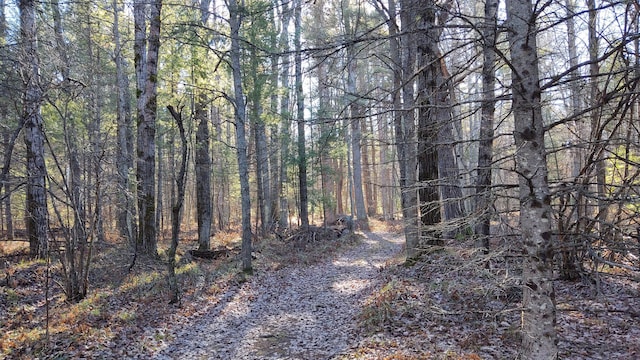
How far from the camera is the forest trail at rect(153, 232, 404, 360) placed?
5984mm

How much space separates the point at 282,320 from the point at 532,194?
19.4 ft

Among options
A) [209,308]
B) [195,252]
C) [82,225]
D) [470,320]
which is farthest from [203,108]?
[470,320]

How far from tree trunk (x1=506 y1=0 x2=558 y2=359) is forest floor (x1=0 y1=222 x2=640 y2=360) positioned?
259 mm

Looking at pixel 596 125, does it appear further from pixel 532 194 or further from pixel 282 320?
pixel 282 320

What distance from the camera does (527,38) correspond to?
9.48 feet

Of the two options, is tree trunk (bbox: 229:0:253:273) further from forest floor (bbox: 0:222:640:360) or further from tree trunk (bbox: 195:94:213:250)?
tree trunk (bbox: 195:94:213:250)

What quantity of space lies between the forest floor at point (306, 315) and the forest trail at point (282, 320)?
3cm

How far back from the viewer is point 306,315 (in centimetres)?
778

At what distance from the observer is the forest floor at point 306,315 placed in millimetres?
4986

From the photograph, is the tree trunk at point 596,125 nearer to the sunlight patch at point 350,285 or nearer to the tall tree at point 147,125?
the sunlight patch at point 350,285

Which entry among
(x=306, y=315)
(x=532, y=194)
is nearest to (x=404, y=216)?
(x=306, y=315)

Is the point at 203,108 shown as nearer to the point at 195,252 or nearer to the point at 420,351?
the point at 195,252

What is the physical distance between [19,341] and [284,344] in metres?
3.89

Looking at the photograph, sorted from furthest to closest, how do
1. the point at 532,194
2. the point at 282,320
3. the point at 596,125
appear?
the point at 282,320
the point at 596,125
the point at 532,194
